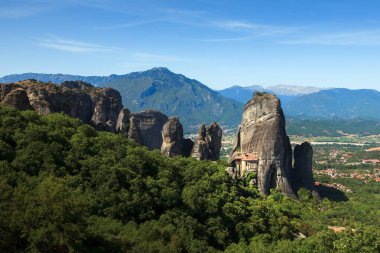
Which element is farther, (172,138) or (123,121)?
(123,121)

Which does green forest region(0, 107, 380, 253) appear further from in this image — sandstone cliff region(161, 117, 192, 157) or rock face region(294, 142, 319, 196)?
rock face region(294, 142, 319, 196)

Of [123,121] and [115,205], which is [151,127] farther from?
[115,205]

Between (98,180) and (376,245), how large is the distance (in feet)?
66.0

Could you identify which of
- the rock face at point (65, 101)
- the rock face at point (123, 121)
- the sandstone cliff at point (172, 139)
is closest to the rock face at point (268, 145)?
the sandstone cliff at point (172, 139)

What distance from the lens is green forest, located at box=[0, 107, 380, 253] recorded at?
2188cm

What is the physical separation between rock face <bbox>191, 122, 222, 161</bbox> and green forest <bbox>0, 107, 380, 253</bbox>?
45.2 ft

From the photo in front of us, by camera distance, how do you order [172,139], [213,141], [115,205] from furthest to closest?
[213,141] → [172,139] → [115,205]

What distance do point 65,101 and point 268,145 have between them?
85.4 feet

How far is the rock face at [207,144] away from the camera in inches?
2304

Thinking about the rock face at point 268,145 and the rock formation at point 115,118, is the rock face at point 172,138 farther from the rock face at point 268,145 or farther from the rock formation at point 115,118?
the rock face at point 268,145

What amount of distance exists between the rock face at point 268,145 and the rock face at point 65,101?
60.4 ft

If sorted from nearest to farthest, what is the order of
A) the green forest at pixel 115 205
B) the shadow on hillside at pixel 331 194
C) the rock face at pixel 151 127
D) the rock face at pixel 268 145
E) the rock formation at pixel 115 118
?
1. the green forest at pixel 115 205
2. the rock formation at pixel 115 118
3. the rock face at pixel 268 145
4. the shadow on hillside at pixel 331 194
5. the rock face at pixel 151 127

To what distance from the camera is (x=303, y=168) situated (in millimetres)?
63406

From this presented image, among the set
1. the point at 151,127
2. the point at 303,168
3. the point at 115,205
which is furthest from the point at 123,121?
the point at 115,205
